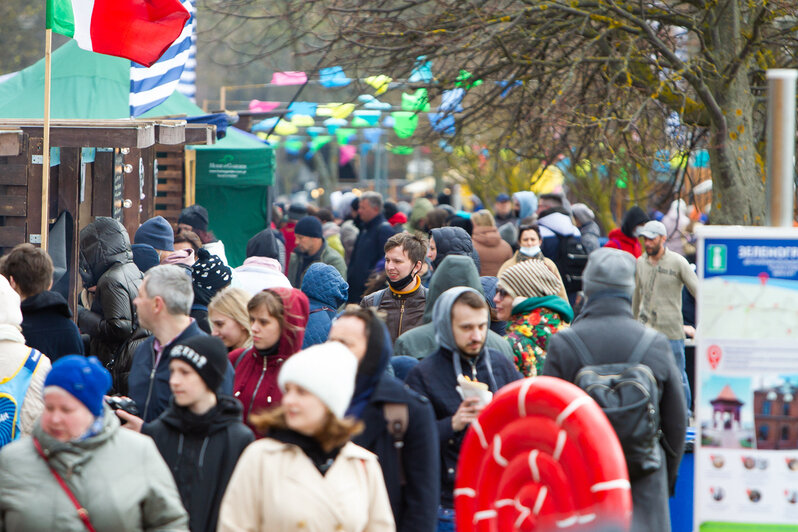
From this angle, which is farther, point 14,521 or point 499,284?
point 499,284

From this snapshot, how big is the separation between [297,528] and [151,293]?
195cm

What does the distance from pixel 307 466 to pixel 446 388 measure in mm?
1464

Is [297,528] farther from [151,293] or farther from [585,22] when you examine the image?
[585,22]

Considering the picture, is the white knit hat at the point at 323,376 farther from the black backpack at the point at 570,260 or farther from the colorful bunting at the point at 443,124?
the black backpack at the point at 570,260

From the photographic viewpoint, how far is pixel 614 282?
4871mm

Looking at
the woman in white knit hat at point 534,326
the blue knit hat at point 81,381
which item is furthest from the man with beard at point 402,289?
the blue knit hat at point 81,381

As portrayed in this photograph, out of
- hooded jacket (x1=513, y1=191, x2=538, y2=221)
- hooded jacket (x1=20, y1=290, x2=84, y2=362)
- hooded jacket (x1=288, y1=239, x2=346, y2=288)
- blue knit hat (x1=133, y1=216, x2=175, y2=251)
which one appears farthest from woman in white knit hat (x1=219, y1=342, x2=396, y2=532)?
hooded jacket (x1=513, y1=191, x2=538, y2=221)

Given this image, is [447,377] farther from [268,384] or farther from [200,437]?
[200,437]

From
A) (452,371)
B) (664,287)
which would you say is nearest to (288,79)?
(664,287)

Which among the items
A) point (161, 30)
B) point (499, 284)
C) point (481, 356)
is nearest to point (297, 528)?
point (481, 356)

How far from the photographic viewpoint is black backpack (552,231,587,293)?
12.4 m

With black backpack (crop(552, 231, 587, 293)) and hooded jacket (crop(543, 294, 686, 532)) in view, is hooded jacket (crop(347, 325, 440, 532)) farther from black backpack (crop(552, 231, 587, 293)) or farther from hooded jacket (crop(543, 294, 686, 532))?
black backpack (crop(552, 231, 587, 293))

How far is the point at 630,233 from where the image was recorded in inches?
459

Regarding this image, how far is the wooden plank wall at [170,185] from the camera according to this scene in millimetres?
15578
